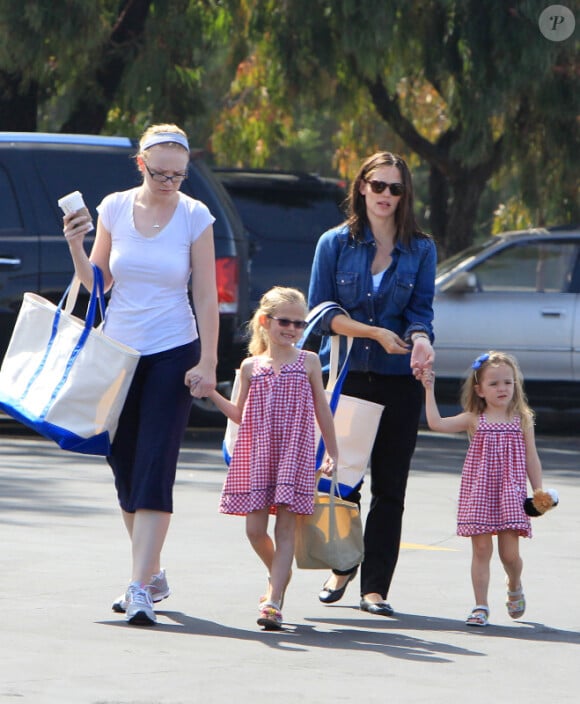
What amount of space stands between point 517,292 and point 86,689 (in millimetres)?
9462

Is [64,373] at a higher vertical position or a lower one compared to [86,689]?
higher

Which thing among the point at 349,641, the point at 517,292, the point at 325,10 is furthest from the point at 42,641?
the point at 325,10

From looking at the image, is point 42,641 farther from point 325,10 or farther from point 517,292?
point 325,10

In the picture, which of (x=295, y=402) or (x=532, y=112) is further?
(x=532, y=112)

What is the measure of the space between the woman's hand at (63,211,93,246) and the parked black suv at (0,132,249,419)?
225 inches

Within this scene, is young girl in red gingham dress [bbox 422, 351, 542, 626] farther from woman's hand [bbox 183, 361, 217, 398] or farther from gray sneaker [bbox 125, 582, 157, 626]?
gray sneaker [bbox 125, 582, 157, 626]

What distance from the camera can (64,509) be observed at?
9.14m

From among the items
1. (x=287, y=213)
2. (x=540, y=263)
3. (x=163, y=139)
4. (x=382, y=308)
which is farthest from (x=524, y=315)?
(x=163, y=139)

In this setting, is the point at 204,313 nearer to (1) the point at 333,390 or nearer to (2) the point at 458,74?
(1) the point at 333,390

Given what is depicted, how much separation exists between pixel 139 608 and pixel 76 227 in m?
1.41

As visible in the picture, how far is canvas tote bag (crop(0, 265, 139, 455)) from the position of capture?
20.4 feet

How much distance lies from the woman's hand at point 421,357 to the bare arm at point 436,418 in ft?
0.07

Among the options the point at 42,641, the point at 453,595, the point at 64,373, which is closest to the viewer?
the point at 42,641

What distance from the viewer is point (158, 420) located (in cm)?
634
